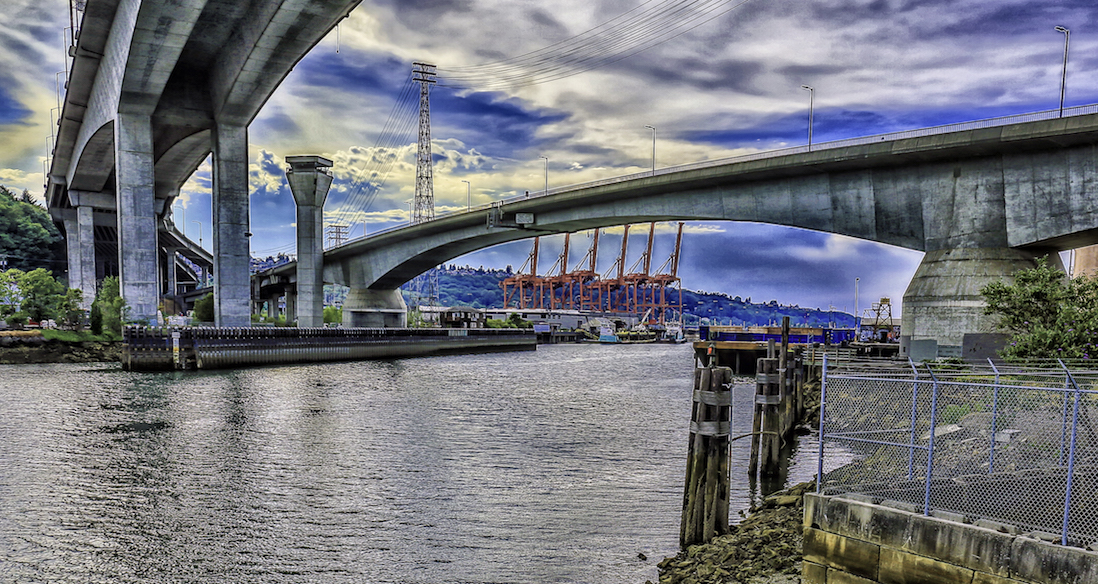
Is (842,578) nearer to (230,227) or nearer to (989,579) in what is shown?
(989,579)

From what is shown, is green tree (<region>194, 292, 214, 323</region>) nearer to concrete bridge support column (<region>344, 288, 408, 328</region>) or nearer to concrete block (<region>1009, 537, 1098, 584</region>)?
concrete bridge support column (<region>344, 288, 408, 328</region>)

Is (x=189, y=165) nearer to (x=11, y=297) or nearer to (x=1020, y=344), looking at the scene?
(x=11, y=297)

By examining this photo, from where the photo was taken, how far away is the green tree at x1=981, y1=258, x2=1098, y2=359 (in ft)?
59.0

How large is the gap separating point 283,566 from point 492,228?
51.8m

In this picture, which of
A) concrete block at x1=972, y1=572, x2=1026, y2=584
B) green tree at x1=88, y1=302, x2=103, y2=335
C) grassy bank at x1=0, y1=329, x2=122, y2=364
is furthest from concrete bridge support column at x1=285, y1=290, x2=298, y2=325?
concrete block at x1=972, y1=572, x2=1026, y2=584

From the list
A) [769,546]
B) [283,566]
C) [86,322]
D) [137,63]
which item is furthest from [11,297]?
[769,546]

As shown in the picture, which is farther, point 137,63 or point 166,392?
point 137,63

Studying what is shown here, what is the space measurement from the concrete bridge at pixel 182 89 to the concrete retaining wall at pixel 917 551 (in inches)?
1599

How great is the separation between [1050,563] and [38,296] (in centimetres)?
7579

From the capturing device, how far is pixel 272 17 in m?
43.1

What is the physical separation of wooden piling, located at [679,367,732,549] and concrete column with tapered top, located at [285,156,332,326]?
229 feet

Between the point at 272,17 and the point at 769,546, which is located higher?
the point at 272,17

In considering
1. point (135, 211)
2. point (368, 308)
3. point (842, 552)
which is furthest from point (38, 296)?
point (842, 552)

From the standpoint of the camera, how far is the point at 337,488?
1720 cm
